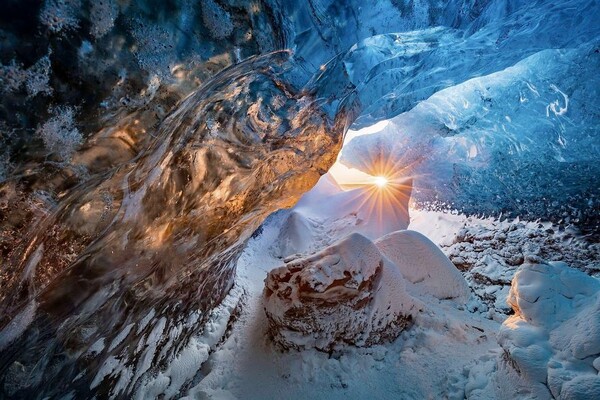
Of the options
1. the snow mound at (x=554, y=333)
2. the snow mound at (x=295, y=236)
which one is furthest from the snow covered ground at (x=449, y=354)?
the snow mound at (x=295, y=236)

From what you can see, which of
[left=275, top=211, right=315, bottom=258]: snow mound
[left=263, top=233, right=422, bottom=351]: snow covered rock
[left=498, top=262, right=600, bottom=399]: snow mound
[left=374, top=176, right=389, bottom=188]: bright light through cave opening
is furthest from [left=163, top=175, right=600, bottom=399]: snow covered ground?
[left=374, top=176, right=389, bottom=188]: bright light through cave opening

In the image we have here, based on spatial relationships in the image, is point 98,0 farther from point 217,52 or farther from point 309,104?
point 309,104

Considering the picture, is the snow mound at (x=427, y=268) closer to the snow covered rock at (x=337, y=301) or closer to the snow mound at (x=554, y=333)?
the snow covered rock at (x=337, y=301)

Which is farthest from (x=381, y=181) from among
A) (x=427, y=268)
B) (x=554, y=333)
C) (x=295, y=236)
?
(x=554, y=333)

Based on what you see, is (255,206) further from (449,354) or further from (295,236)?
(295,236)

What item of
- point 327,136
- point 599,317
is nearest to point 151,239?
point 327,136
